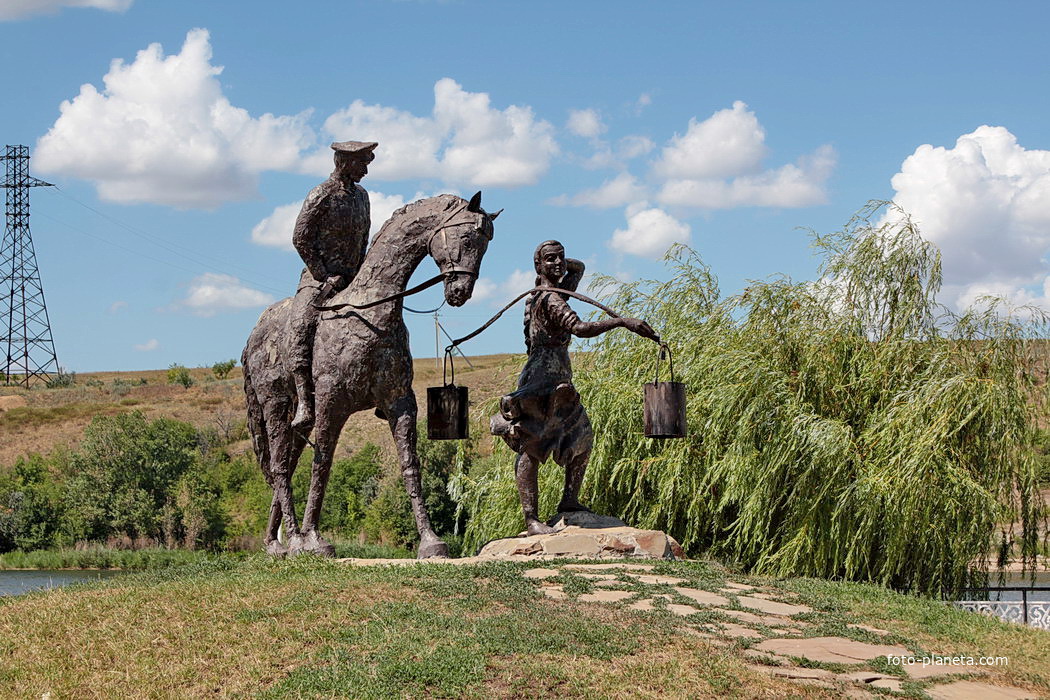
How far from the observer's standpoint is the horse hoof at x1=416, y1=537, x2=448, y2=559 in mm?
9609

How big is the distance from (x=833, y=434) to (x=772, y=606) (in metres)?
4.73

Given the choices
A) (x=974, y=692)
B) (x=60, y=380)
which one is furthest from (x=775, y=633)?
(x=60, y=380)

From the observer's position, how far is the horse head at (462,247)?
9.31 meters

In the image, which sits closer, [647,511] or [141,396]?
[647,511]

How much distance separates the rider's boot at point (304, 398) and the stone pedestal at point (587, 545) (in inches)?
83.9

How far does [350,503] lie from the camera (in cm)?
3322

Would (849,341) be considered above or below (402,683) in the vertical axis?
above

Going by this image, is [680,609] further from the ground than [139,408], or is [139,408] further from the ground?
[139,408]

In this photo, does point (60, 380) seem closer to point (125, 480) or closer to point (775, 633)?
point (125, 480)

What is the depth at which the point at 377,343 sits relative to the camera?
31.5 feet

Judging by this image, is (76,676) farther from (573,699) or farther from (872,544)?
(872,544)

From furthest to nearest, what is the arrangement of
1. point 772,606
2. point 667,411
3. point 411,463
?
point 411,463
point 667,411
point 772,606

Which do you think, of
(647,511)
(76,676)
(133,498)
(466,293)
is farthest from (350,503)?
(76,676)

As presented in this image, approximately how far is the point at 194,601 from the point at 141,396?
5479 centimetres
